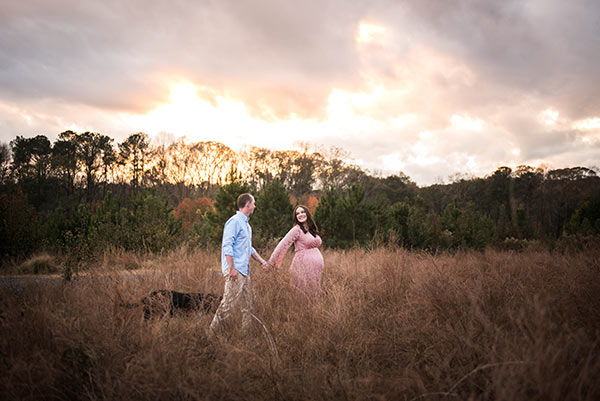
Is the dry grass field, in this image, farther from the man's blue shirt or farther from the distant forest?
the distant forest

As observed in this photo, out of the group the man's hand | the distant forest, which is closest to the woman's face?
the man's hand

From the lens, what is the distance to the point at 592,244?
9.34 meters

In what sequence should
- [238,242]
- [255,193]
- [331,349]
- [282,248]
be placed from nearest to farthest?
[331,349] → [238,242] → [282,248] → [255,193]

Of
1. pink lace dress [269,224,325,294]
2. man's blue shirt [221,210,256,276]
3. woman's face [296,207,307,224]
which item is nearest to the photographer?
man's blue shirt [221,210,256,276]

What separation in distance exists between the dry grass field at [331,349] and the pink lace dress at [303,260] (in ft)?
1.11

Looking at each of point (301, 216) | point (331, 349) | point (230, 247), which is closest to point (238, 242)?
point (230, 247)

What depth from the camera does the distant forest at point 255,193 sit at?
14500mm

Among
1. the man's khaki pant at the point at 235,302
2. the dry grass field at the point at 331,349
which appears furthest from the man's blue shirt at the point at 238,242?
the dry grass field at the point at 331,349

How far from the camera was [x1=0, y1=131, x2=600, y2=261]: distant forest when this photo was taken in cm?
1450

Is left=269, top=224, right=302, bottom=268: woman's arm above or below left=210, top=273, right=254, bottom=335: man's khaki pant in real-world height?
above

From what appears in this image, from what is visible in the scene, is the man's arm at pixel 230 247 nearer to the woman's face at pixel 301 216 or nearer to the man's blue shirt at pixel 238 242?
the man's blue shirt at pixel 238 242

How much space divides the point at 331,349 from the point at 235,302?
1.40m

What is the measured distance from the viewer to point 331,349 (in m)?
3.42

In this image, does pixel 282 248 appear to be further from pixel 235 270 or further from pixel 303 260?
pixel 235 270
